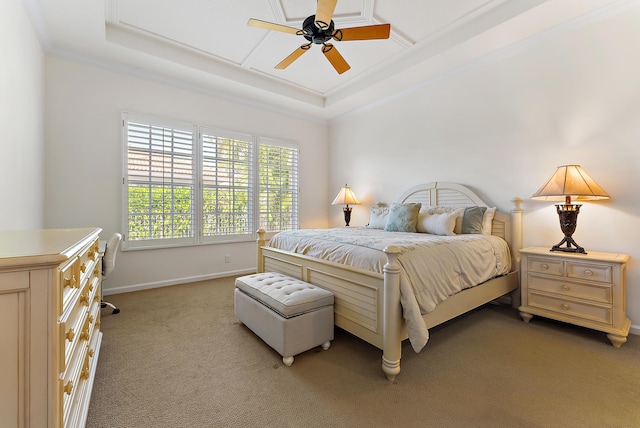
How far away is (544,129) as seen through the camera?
3008mm

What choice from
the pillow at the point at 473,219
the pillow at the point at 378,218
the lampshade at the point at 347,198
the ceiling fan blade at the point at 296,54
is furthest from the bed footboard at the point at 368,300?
the lampshade at the point at 347,198

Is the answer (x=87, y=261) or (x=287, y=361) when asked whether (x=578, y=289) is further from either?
(x=87, y=261)

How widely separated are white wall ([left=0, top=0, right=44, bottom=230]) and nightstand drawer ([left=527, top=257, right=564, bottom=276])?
439 centimetres

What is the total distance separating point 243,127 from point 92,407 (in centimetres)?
401

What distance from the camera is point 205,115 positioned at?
169 inches

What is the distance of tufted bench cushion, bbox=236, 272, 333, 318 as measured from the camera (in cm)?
201

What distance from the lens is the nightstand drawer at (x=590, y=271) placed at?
2307 millimetres

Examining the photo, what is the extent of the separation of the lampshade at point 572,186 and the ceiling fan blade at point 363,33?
2024 mm

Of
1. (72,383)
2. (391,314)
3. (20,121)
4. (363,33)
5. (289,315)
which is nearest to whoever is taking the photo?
(72,383)

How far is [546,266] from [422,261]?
149 centimetres

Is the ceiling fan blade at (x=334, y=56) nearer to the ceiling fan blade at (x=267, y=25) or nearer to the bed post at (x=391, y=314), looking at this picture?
the ceiling fan blade at (x=267, y=25)

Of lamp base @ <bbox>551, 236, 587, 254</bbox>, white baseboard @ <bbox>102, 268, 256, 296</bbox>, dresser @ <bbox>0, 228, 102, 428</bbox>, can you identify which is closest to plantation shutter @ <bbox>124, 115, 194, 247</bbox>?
white baseboard @ <bbox>102, 268, 256, 296</bbox>

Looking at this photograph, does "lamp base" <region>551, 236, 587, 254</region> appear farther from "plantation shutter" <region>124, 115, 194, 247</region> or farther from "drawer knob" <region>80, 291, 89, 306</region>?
"plantation shutter" <region>124, 115, 194, 247</region>

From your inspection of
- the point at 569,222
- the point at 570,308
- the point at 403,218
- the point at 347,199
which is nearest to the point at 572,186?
the point at 569,222
